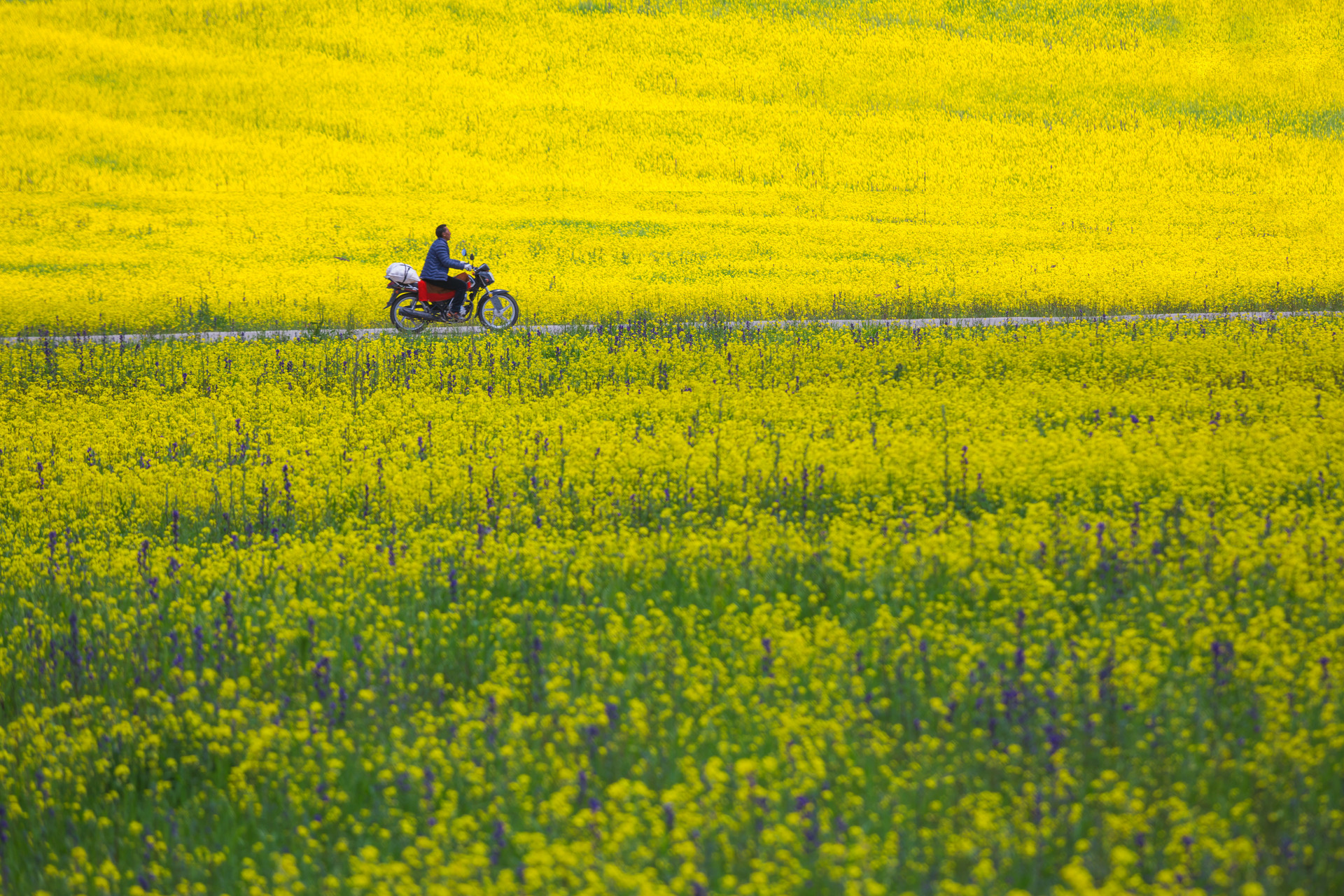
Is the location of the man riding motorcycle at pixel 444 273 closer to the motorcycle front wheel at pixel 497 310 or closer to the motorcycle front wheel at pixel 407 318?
the motorcycle front wheel at pixel 497 310

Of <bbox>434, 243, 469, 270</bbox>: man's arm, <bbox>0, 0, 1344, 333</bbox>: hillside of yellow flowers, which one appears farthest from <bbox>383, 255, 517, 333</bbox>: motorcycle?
<bbox>0, 0, 1344, 333</bbox>: hillside of yellow flowers

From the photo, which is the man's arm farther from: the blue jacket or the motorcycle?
the motorcycle

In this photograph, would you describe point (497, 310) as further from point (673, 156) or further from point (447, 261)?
point (673, 156)

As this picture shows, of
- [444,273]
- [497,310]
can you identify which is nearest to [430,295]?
[444,273]

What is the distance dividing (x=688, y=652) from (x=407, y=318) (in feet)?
43.0

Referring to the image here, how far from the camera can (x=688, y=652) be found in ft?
16.6

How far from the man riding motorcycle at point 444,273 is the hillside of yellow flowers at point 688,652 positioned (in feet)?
20.8

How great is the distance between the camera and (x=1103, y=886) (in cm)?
319

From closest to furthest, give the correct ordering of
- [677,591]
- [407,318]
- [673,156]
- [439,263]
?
[677,591] < [439,263] < [407,318] < [673,156]

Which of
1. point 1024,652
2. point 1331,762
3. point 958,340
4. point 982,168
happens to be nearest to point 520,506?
point 1024,652

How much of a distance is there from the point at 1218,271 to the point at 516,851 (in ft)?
75.0

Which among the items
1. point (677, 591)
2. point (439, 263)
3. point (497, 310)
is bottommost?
point (677, 591)

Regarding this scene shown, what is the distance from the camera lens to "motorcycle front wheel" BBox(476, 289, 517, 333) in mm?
16891

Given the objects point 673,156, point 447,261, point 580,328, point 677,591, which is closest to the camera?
point 677,591
